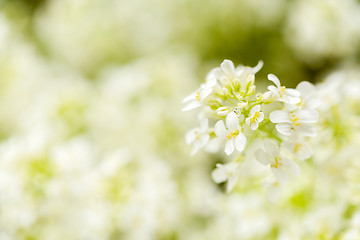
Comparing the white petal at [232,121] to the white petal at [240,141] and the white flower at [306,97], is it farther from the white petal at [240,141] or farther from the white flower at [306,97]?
the white flower at [306,97]

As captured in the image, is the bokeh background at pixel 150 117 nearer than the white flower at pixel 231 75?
No

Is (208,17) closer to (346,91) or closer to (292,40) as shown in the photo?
(292,40)

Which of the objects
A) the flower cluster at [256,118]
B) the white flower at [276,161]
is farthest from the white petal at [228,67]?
the white flower at [276,161]

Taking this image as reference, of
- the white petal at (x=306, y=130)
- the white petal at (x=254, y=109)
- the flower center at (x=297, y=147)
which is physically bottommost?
the flower center at (x=297, y=147)

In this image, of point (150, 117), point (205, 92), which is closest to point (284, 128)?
point (205, 92)

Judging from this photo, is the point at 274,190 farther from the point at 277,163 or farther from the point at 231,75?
the point at 231,75

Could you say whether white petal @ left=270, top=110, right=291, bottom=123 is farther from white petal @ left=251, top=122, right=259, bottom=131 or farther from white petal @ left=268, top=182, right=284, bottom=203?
white petal @ left=268, top=182, right=284, bottom=203

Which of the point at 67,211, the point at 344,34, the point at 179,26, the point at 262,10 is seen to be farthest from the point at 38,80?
the point at 344,34
